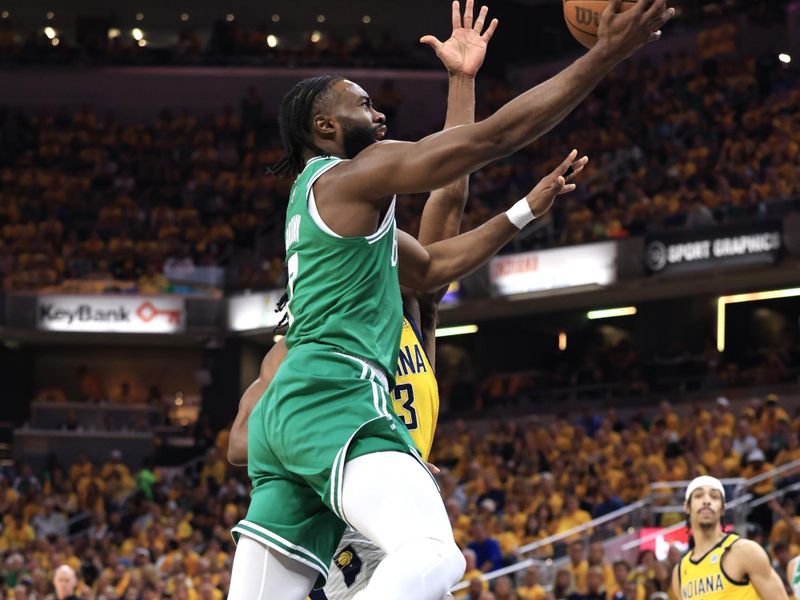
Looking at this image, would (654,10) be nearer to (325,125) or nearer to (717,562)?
(325,125)

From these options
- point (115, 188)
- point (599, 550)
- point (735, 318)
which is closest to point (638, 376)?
point (735, 318)

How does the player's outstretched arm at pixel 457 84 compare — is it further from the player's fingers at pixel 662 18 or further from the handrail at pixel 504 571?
the handrail at pixel 504 571

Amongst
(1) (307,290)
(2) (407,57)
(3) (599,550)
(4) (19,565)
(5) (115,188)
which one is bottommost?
(4) (19,565)

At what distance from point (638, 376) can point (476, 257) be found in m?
19.6

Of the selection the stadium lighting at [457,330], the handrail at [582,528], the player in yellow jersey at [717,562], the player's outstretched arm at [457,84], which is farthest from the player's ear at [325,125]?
the stadium lighting at [457,330]

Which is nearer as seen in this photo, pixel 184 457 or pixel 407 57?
pixel 184 457

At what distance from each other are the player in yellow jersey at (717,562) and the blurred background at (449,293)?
4.04 metres

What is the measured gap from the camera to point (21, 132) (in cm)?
3164

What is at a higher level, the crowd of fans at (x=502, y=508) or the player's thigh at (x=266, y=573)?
the player's thigh at (x=266, y=573)

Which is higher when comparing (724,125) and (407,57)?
(407,57)

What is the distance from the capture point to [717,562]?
8.00m

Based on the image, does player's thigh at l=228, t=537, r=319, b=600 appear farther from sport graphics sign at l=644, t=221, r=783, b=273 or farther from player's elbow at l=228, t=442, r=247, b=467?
sport graphics sign at l=644, t=221, r=783, b=273

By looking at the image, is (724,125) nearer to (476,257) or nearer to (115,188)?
(115,188)

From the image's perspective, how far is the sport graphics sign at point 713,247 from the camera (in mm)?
21094
